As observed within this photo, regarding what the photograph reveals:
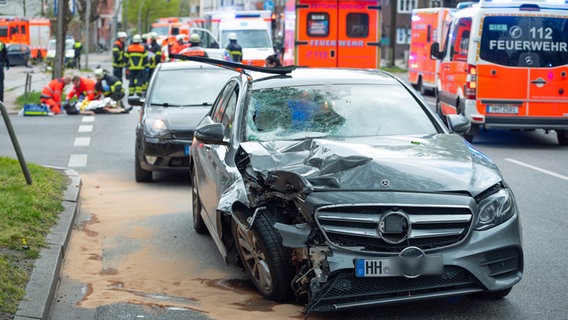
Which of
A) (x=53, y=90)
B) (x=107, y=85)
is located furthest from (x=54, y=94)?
(x=107, y=85)

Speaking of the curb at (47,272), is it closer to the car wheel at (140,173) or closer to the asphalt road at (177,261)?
the asphalt road at (177,261)

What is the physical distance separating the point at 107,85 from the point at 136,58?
3517mm

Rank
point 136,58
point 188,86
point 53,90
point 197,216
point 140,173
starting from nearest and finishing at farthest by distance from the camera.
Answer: point 197,216
point 140,173
point 188,86
point 53,90
point 136,58

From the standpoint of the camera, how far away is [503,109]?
59.8 ft

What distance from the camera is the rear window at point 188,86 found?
47.0 ft

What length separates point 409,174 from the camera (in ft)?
21.2

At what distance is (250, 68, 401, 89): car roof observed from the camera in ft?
27.2

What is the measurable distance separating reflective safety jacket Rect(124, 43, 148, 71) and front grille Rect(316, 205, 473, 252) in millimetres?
22690

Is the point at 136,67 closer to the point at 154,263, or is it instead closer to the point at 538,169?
the point at 538,169

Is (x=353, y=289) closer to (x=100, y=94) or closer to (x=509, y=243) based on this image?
(x=509, y=243)

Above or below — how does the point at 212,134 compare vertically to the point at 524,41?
below

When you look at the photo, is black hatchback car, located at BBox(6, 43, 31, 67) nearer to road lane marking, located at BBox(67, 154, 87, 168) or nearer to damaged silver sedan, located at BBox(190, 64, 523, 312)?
road lane marking, located at BBox(67, 154, 87, 168)

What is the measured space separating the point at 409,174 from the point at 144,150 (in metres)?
7.24

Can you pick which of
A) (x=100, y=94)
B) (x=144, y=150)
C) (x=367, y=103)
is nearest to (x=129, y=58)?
(x=100, y=94)
